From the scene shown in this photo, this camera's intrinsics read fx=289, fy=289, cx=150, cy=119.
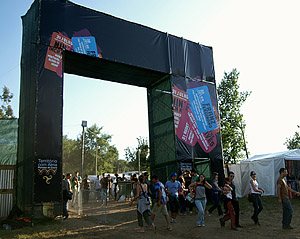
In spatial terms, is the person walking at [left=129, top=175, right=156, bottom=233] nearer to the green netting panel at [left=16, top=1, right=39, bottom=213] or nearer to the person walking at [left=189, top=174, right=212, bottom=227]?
the person walking at [left=189, top=174, right=212, bottom=227]

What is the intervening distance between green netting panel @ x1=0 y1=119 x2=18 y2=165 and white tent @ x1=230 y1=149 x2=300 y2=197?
49.4 feet

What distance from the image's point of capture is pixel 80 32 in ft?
43.7

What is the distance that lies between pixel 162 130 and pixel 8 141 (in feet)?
26.6

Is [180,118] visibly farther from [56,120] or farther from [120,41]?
[56,120]

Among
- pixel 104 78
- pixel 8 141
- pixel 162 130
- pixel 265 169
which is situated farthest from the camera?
pixel 265 169

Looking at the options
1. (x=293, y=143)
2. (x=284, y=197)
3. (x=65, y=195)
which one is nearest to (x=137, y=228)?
(x=65, y=195)

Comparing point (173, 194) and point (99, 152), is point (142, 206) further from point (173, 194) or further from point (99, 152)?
point (99, 152)

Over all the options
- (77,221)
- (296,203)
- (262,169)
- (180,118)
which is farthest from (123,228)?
(262,169)

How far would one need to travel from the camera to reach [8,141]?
12.7 metres

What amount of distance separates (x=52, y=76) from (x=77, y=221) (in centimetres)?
593

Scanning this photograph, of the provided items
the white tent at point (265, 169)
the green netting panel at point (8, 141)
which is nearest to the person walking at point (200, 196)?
the green netting panel at point (8, 141)

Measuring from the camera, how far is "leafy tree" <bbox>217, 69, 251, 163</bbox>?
93.2ft

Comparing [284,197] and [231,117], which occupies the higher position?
[231,117]

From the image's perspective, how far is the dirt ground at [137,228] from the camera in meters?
8.51
